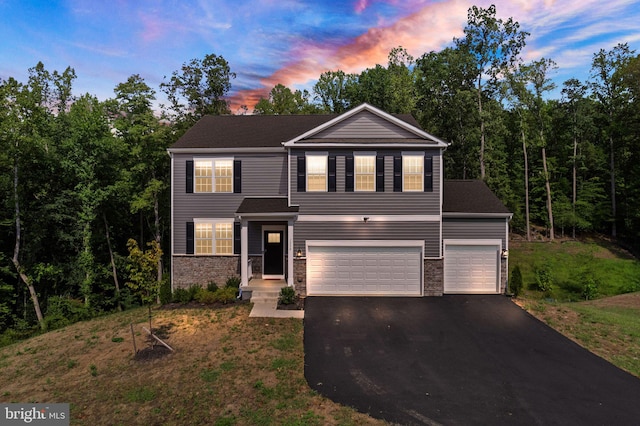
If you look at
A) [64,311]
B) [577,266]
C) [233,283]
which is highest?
[233,283]

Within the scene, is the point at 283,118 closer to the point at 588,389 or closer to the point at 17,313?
the point at 588,389

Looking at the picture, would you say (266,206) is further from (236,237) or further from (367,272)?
(367,272)

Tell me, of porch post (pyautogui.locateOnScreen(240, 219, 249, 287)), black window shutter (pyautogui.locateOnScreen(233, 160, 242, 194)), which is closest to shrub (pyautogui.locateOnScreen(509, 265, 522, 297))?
porch post (pyautogui.locateOnScreen(240, 219, 249, 287))

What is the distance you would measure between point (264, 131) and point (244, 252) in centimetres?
660

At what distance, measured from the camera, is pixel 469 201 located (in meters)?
15.6

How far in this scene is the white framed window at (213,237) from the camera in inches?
601

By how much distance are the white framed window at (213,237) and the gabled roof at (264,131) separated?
362 centimetres

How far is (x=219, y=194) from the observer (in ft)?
50.4

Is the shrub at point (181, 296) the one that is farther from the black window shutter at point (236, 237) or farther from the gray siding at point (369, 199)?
the gray siding at point (369, 199)

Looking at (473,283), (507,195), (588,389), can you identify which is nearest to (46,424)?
(588,389)

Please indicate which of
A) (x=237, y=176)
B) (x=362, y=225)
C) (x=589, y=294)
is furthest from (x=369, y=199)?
(x=589, y=294)

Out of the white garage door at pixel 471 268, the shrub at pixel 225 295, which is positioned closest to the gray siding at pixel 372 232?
the white garage door at pixel 471 268

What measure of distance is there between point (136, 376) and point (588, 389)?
34.7ft

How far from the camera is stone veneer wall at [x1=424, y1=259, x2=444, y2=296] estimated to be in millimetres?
14062
